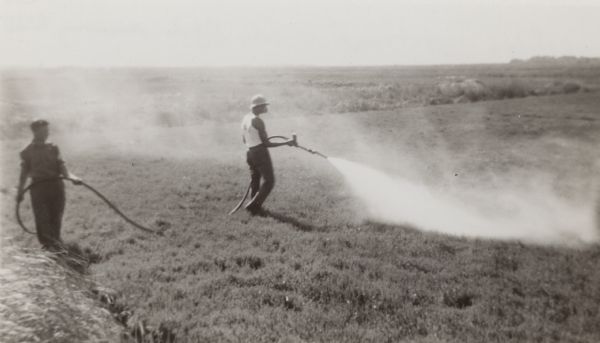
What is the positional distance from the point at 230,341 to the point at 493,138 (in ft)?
59.8

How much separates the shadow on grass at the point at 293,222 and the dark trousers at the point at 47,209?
393 cm

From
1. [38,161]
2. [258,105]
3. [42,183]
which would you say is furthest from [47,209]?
[258,105]

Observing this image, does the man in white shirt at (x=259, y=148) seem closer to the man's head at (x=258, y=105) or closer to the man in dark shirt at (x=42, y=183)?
the man's head at (x=258, y=105)

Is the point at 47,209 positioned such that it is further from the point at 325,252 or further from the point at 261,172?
the point at 325,252

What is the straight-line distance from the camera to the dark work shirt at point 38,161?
803 cm

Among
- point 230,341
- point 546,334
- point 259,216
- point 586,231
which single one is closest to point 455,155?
point 586,231

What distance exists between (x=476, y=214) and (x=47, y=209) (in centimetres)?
841

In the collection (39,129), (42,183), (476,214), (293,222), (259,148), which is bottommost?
(476,214)

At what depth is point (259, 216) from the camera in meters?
10.0

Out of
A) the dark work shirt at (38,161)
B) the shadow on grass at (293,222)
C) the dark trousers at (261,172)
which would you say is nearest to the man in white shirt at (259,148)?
the dark trousers at (261,172)

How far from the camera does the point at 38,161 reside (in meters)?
8.05

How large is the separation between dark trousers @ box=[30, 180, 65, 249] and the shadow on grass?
3928 mm

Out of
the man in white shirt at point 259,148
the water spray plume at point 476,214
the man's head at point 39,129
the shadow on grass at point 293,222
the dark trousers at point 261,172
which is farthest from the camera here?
the dark trousers at point 261,172

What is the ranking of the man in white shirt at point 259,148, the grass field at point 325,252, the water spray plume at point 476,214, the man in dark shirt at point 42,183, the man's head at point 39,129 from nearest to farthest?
1. the grass field at point 325,252
2. the man's head at point 39,129
3. the man in dark shirt at point 42,183
4. the water spray plume at point 476,214
5. the man in white shirt at point 259,148
